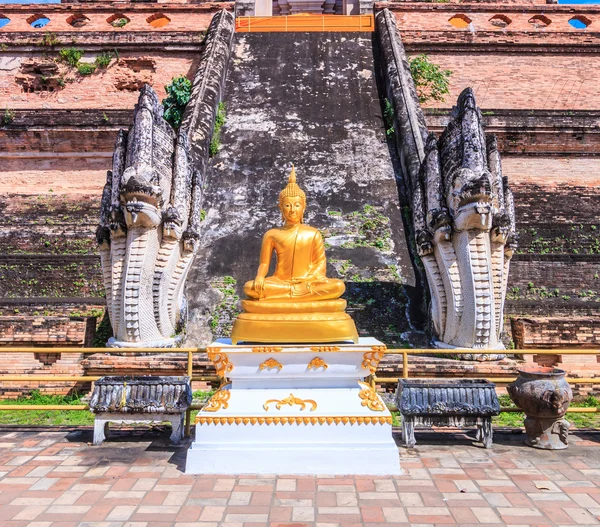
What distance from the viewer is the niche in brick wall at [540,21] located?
53.7 ft

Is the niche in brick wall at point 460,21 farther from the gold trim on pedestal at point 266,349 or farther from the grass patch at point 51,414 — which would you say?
the gold trim on pedestal at point 266,349

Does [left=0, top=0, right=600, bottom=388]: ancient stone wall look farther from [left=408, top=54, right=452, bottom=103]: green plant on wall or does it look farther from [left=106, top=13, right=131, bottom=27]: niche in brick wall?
[left=408, top=54, right=452, bottom=103]: green plant on wall

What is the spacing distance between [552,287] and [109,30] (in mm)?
13569

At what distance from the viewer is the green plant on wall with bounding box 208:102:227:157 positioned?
34.9 feet

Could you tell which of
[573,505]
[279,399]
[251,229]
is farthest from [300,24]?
[573,505]

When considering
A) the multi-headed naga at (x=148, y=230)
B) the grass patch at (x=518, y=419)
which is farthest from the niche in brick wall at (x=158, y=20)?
the grass patch at (x=518, y=419)

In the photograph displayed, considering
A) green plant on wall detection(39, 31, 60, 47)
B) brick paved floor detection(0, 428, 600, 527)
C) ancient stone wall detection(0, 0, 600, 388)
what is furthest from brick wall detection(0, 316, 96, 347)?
green plant on wall detection(39, 31, 60, 47)

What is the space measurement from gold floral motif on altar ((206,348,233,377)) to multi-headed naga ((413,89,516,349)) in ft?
10.8

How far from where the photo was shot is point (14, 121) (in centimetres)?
1214

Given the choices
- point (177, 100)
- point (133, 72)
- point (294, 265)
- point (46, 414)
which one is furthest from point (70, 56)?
point (294, 265)

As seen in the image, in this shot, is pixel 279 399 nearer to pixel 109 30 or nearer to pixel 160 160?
pixel 160 160

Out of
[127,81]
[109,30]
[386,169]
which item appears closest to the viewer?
[386,169]

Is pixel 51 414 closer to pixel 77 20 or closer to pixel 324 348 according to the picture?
pixel 324 348

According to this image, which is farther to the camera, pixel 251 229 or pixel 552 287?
pixel 251 229
